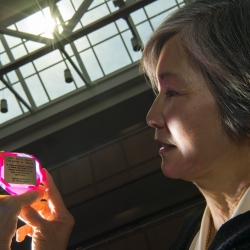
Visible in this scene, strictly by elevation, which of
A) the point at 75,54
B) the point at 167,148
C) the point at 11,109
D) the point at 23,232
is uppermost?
the point at 75,54

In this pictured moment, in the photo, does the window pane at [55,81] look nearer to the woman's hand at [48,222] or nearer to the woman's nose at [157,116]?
the woman's hand at [48,222]

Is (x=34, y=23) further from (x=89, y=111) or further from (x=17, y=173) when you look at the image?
(x=17, y=173)

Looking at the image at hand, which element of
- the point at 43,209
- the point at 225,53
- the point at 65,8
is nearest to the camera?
the point at 225,53

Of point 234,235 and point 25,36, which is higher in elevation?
point 25,36

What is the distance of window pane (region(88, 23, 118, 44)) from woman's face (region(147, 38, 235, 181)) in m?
10.2

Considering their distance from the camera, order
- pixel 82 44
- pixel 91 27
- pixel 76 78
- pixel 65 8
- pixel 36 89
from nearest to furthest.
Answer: pixel 91 27 < pixel 65 8 < pixel 76 78 < pixel 82 44 < pixel 36 89

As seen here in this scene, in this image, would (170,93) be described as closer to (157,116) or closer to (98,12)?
(157,116)

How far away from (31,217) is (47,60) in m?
10.5

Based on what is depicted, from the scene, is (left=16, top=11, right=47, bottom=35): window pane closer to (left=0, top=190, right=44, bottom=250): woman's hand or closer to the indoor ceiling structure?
the indoor ceiling structure

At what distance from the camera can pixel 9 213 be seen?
1588 millimetres

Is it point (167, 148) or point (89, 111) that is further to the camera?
point (89, 111)

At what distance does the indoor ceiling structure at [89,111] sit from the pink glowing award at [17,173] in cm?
550

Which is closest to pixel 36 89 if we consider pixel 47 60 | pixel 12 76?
pixel 12 76

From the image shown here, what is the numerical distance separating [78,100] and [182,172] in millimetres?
10133
